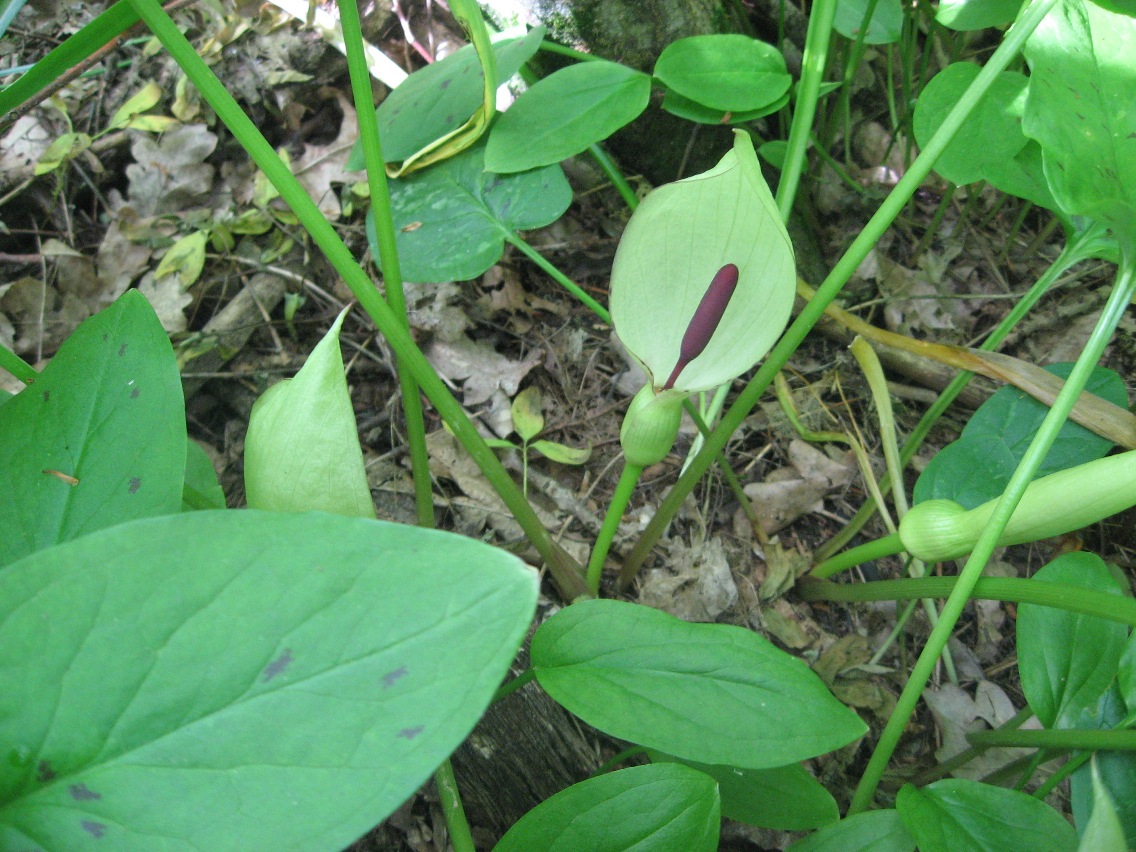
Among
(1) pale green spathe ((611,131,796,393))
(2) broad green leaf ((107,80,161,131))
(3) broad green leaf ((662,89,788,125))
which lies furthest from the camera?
(2) broad green leaf ((107,80,161,131))

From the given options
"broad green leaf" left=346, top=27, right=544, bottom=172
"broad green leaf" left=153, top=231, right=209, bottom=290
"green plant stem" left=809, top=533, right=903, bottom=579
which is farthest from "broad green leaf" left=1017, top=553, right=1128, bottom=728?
"broad green leaf" left=153, top=231, right=209, bottom=290

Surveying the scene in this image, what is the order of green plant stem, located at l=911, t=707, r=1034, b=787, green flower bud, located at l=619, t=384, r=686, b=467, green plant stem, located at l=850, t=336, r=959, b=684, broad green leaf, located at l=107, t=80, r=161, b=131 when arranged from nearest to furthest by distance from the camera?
green flower bud, located at l=619, t=384, r=686, b=467 < green plant stem, located at l=911, t=707, r=1034, b=787 < green plant stem, located at l=850, t=336, r=959, b=684 < broad green leaf, located at l=107, t=80, r=161, b=131

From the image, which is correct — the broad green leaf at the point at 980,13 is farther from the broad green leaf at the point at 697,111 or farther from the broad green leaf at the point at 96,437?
the broad green leaf at the point at 96,437

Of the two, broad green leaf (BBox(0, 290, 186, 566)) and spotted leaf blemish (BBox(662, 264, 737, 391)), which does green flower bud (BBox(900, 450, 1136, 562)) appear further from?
broad green leaf (BBox(0, 290, 186, 566))

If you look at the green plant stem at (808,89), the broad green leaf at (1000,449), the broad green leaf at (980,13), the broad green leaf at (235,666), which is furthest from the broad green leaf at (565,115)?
the broad green leaf at (235,666)

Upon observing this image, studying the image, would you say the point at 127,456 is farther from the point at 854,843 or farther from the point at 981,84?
the point at 981,84

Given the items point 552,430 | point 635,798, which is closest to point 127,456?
point 635,798

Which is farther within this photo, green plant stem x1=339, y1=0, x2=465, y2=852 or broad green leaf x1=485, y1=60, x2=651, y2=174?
broad green leaf x1=485, y1=60, x2=651, y2=174

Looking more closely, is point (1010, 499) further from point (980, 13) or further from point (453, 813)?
point (980, 13)
